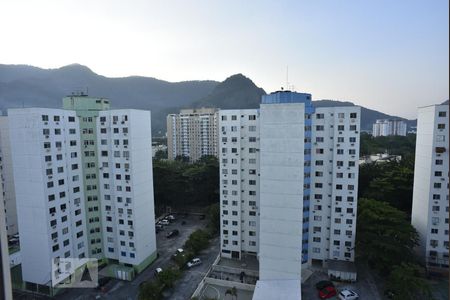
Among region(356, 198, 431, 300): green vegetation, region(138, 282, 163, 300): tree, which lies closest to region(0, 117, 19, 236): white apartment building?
region(138, 282, 163, 300): tree

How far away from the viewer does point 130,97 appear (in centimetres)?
16000

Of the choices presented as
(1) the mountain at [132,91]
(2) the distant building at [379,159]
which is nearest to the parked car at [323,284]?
(2) the distant building at [379,159]

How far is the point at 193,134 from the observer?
54281mm

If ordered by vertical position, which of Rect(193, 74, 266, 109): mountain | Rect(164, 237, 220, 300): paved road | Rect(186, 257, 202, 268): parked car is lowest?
Rect(164, 237, 220, 300): paved road

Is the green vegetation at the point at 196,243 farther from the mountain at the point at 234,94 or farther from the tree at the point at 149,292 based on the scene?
the mountain at the point at 234,94

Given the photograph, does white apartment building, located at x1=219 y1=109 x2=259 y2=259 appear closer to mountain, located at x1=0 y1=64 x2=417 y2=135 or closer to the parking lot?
the parking lot

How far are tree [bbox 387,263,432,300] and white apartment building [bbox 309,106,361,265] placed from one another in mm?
3852

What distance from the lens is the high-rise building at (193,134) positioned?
52.8m

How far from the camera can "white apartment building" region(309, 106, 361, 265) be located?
17.6 m

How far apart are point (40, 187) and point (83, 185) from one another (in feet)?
10.2

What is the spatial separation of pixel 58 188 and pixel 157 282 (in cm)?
845

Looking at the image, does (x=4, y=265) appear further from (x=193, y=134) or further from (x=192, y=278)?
(x=193, y=134)

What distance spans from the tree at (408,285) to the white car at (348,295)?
1.97 metres

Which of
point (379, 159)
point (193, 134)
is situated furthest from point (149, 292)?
point (193, 134)
